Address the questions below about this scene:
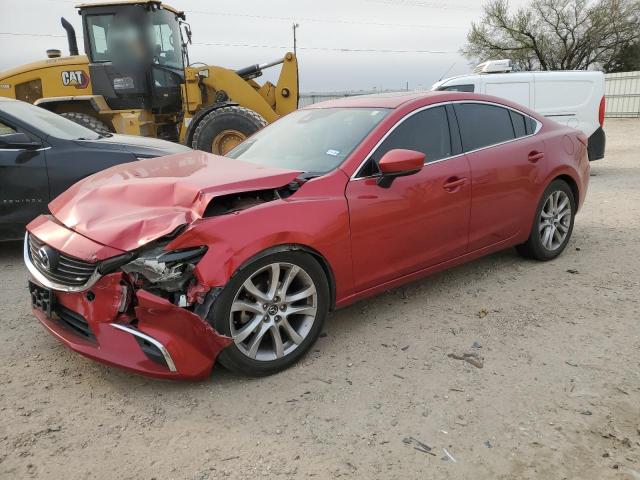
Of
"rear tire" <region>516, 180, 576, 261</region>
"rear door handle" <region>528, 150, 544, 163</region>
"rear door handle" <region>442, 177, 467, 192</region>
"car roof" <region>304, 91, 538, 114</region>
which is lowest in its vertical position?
"rear tire" <region>516, 180, 576, 261</region>

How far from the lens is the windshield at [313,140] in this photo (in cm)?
353

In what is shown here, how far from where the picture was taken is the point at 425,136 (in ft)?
12.6

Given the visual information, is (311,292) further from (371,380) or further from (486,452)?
(486,452)

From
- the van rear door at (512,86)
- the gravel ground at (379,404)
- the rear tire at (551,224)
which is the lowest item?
the gravel ground at (379,404)

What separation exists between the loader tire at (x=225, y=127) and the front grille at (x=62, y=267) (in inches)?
236

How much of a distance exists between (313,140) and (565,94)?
7244mm

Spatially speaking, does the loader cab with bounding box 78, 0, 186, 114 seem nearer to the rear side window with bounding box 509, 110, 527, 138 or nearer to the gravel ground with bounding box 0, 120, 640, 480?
the gravel ground with bounding box 0, 120, 640, 480

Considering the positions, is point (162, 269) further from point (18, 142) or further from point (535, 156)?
point (535, 156)

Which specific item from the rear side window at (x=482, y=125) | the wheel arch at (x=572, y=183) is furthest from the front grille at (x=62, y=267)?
the wheel arch at (x=572, y=183)

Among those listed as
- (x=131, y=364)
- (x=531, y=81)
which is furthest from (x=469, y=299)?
(x=531, y=81)

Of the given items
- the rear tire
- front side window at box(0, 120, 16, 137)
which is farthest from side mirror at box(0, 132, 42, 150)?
the rear tire

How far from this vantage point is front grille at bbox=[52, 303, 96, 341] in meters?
2.82

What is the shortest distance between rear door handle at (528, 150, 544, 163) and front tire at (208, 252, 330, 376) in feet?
7.67

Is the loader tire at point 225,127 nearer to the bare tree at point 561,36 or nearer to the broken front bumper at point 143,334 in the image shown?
the broken front bumper at point 143,334
